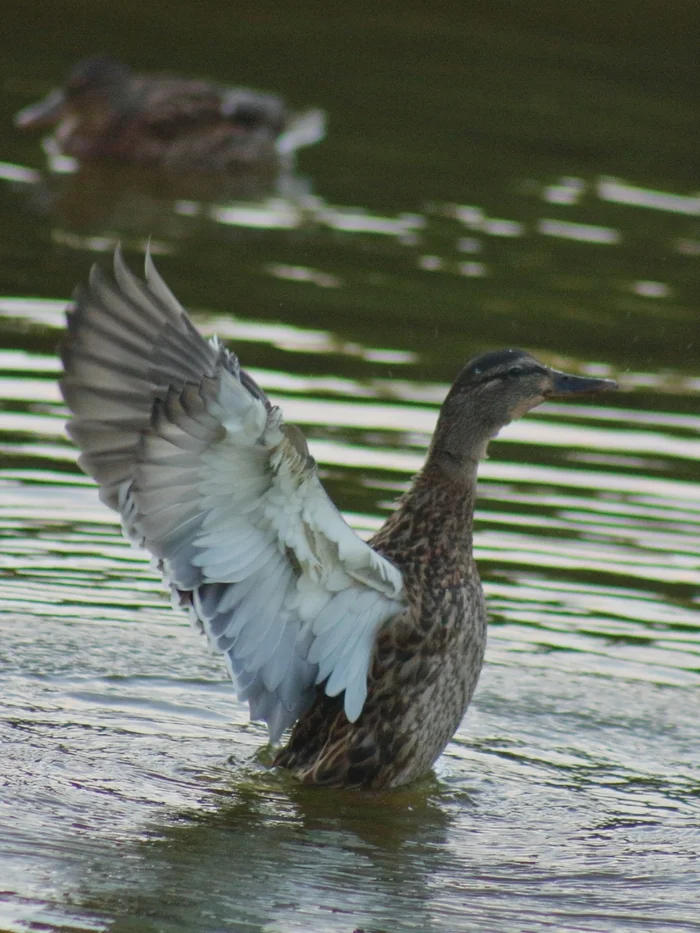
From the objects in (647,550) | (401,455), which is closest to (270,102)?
(401,455)

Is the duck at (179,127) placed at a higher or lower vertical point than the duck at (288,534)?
higher

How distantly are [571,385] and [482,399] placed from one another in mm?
306

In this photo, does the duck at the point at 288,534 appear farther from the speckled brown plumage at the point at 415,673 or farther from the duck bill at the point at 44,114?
the duck bill at the point at 44,114

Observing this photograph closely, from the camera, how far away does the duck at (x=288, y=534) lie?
5.18 metres

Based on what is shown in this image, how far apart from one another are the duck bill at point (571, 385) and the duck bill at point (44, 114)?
32.1 ft

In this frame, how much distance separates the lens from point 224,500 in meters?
5.28

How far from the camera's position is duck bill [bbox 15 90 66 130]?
605 inches

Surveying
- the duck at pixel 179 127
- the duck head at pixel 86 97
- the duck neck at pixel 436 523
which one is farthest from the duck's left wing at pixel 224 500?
the duck at pixel 179 127

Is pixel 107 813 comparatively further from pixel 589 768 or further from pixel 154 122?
pixel 154 122

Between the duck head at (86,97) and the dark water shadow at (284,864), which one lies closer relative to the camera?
the dark water shadow at (284,864)

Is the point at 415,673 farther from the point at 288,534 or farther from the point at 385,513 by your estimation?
the point at 385,513

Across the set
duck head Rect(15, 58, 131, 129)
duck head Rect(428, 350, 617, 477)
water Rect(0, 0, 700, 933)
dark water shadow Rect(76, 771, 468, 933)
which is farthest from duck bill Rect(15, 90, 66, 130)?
dark water shadow Rect(76, 771, 468, 933)

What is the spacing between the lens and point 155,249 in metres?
12.6

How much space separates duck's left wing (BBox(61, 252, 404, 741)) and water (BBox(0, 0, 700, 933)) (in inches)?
21.1
